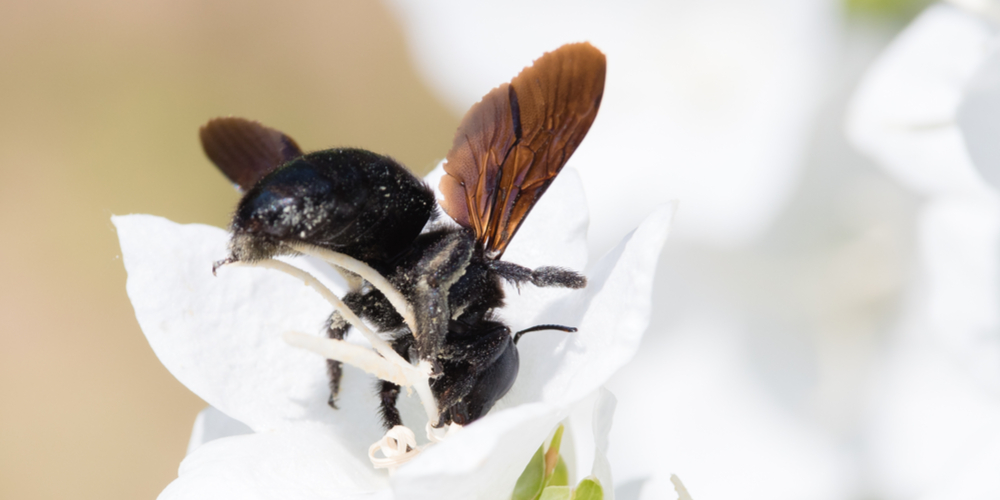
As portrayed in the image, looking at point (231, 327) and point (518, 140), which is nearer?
point (518, 140)

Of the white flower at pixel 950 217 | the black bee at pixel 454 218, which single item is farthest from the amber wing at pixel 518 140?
the white flower at pixel 950 217

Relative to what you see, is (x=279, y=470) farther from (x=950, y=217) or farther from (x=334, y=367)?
(x=950, y=217)

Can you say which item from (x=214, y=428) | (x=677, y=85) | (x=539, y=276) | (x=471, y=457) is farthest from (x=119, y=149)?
(x=471, y=457)

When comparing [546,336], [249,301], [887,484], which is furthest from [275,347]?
[887,484]

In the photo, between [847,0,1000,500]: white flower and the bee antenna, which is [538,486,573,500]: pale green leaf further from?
[847,0,1000,500]: white flower

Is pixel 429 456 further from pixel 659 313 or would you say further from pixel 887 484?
pixel 659 313

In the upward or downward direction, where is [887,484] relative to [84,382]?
upward
